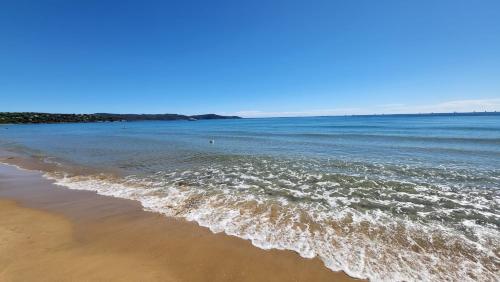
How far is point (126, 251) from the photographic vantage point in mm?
4906

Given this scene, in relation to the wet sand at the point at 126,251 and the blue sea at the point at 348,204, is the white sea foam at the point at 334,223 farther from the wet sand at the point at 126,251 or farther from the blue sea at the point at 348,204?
the wet sand at the point at 126,251

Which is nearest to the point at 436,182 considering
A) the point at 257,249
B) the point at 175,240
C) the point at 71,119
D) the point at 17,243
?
the point at 257,249

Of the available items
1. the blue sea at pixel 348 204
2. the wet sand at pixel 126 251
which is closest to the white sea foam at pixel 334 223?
the blue sea at pixel 348 204

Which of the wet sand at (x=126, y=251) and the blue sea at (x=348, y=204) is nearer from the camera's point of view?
the wet sand at (x=126, y=251)

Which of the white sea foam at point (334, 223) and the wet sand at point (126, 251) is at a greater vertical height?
the wet sand at point (126, 251)

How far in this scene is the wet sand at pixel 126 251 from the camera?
164 inches

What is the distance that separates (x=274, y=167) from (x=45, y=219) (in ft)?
32.7

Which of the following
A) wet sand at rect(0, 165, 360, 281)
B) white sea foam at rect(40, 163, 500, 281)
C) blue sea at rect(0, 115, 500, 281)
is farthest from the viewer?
blue sea at rect(0, 115, 500, 281)

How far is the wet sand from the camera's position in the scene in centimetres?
417

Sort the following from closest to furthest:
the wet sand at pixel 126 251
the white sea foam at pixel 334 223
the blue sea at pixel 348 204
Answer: the wet sand at pixel 126 251, the white sea foam at pixel 334 223, the blue sea at pixel 348 204

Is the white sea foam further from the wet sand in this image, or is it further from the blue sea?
the wet sand

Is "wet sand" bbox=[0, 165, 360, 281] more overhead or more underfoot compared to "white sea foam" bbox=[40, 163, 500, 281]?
more overhead

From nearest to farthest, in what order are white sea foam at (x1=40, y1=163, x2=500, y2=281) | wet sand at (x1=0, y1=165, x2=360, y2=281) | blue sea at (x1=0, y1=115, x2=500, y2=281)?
1. wet sand at (x1=0, y1=165, x2=360, y2=281)
2. white sea foam at (x1=40, y1=163, x2=500, y2=281)
3. blue sea at (x1=0, y1=115, x2=500, y2=281)

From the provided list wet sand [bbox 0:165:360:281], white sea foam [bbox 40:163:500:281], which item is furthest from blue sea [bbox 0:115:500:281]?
wet sand [bbox 0:165:360:281]
